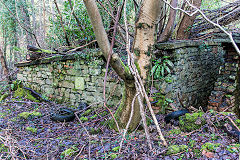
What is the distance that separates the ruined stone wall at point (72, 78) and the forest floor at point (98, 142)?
0.76 metres

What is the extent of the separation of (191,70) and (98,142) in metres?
3.74

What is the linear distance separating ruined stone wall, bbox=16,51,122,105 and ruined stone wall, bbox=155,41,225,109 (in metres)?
1.61

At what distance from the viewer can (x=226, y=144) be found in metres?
2.30

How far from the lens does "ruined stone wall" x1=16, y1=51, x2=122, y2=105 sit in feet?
17.0

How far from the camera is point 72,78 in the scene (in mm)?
5891

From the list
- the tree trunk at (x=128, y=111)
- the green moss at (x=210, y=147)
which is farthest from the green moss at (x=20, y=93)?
the green moss at (x=210, y=147)

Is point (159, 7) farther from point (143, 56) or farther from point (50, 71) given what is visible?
point (50, 71)

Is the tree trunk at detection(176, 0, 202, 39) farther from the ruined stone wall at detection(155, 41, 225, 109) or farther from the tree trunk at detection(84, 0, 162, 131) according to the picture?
Answer: the tree trunk at detection(84, 0, 162, 131)

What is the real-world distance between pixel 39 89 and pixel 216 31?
7.38 metres

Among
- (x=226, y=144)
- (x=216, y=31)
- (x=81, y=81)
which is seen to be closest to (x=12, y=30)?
(x=81, y=81)

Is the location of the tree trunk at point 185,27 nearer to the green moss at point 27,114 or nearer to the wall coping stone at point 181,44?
the wall coping stone at point 181,44

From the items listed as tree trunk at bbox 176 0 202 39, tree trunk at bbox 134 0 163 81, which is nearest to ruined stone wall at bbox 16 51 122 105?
tree trunk at bbox 134 0 163 81

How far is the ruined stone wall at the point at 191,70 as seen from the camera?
4.52 meters

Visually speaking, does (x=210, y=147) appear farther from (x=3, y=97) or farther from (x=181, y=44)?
(x=3, y=97)
